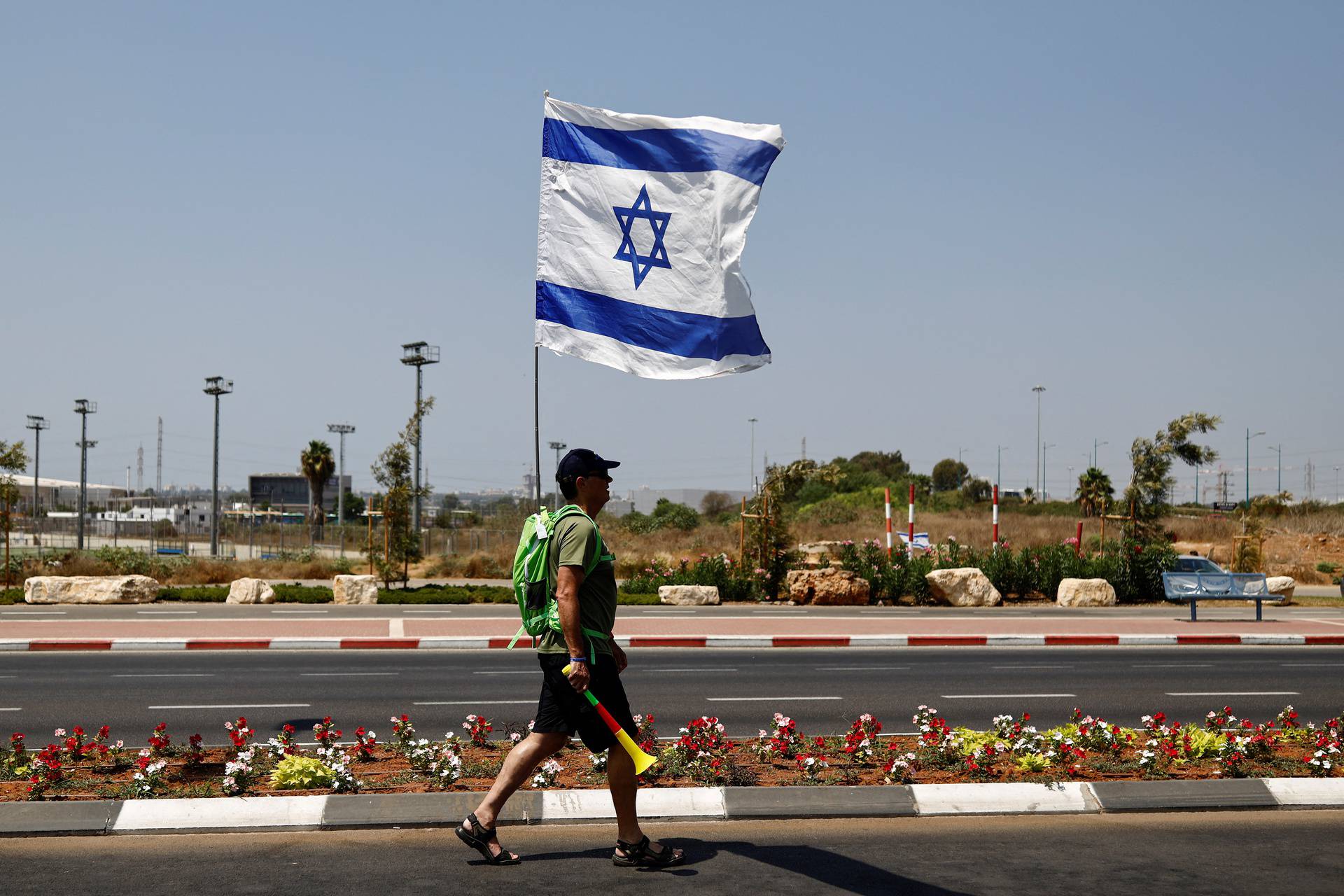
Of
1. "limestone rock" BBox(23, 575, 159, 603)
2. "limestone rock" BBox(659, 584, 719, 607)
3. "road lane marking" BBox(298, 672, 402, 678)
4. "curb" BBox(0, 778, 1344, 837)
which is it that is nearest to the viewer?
"curb" BBox(0, 778, 1344, 837)

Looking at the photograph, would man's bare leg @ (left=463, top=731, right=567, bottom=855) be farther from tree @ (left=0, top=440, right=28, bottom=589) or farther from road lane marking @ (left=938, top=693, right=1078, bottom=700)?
tree @ (left=0, top=440, right=28, bottom=589)

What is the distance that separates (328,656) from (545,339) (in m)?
9.91

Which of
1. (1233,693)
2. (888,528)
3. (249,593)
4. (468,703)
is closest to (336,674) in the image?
(468,703)

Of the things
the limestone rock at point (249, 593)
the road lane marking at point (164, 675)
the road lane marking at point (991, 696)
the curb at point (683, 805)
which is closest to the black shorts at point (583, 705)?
the curb at point (683, 805)

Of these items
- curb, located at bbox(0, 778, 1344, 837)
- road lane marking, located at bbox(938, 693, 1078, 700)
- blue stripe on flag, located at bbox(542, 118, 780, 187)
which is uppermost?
blue stripe on flag, located at bbox(542, 118, 780, 187)

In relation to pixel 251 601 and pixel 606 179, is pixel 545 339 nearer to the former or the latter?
pixel 606 179

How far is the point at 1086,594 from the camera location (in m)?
26.2

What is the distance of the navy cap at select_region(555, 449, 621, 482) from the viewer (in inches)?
233

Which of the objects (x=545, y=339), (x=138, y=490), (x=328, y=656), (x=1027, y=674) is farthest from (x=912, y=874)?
(x=138, y=490)

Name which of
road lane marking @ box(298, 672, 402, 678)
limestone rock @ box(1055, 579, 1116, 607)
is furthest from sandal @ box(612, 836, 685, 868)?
limestone rock @ box(1055, 579, 1116, 607)

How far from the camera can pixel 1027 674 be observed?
14.2 metres

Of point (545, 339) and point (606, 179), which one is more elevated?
point (606, 179)

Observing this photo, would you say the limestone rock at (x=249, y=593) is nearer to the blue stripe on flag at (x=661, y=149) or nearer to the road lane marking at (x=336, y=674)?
the road lane marking at (x=336, y=674)

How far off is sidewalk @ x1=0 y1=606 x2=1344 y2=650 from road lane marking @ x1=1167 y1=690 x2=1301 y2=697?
4.97 metres
